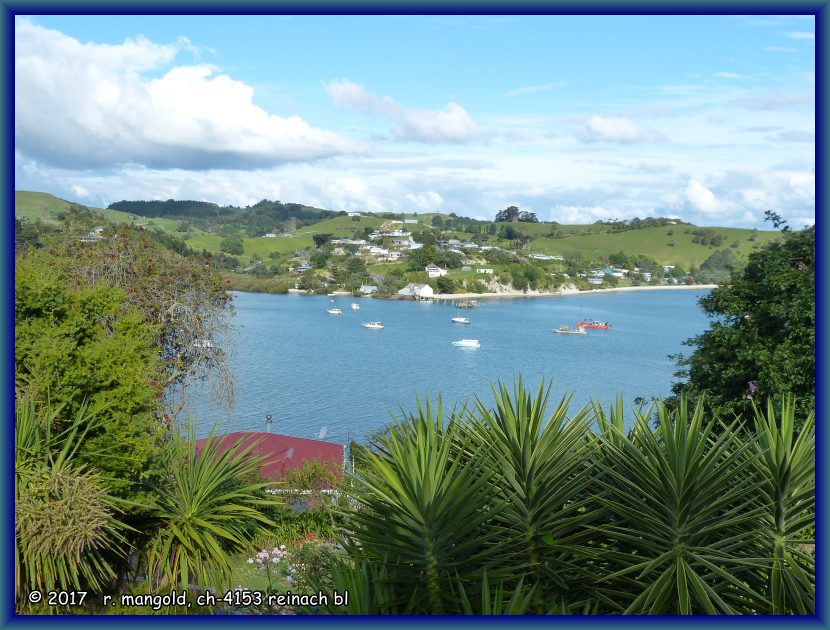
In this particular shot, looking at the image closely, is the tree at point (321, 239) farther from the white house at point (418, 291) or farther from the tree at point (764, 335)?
the tree at point (764, 335)

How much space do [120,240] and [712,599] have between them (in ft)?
42.6

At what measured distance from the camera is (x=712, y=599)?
4.29 m

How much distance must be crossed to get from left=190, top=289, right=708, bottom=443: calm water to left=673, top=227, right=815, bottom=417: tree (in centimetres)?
1046

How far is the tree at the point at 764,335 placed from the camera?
1316 centimetres

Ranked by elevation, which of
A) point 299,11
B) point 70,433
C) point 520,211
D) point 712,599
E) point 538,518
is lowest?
point 712,599

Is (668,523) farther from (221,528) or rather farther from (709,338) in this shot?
(709,338)

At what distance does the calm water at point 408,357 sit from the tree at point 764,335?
412 inches

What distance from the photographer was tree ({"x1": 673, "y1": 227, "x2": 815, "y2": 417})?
1316 cm

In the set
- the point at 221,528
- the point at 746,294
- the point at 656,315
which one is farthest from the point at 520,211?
the point at 221,528

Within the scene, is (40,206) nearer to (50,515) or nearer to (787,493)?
(50,515)

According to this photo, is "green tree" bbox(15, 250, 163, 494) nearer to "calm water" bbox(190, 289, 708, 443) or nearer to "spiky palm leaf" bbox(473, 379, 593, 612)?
"spiky palm leaf" bbox(473, 379, 593, 612)

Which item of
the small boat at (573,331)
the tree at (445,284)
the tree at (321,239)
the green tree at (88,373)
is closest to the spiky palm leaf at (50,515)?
the green tree at (88,373)

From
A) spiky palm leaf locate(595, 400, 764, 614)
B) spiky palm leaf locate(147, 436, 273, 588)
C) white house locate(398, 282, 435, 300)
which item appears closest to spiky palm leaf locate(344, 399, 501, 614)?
spiky palm leaf locate(595, 400, 764, 614)

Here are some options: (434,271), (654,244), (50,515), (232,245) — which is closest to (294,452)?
(50,515)
